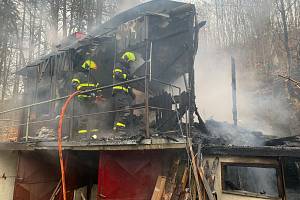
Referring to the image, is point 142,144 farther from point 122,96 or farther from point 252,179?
point 252,179

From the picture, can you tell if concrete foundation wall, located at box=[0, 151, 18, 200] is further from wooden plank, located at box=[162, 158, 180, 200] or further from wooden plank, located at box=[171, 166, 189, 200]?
wooden plank, located at box=[171, 166, 189, 200]

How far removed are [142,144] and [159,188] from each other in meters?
1.30

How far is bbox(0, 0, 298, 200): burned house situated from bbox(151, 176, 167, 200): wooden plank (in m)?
0.02

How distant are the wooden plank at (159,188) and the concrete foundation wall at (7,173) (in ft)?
18.3

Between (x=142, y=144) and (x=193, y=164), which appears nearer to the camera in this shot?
(x=142, y=144)

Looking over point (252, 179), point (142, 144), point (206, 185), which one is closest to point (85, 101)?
point (142, 144)

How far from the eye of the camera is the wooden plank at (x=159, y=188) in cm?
560

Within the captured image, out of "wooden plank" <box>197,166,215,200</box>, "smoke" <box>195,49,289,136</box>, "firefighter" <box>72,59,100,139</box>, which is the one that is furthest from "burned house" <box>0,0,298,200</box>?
"smoke" <box>195,49,289,136</box>

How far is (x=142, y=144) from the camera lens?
510cm

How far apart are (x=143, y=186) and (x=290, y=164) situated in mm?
3051

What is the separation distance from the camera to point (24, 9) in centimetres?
2250

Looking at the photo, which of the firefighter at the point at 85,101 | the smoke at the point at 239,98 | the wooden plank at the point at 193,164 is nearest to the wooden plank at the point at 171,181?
the wooden plank at the point at 193,164

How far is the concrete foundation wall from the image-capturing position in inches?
339

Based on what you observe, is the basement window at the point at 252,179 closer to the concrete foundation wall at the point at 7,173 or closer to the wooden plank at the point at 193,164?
the wooden plank at the point at 193,164
